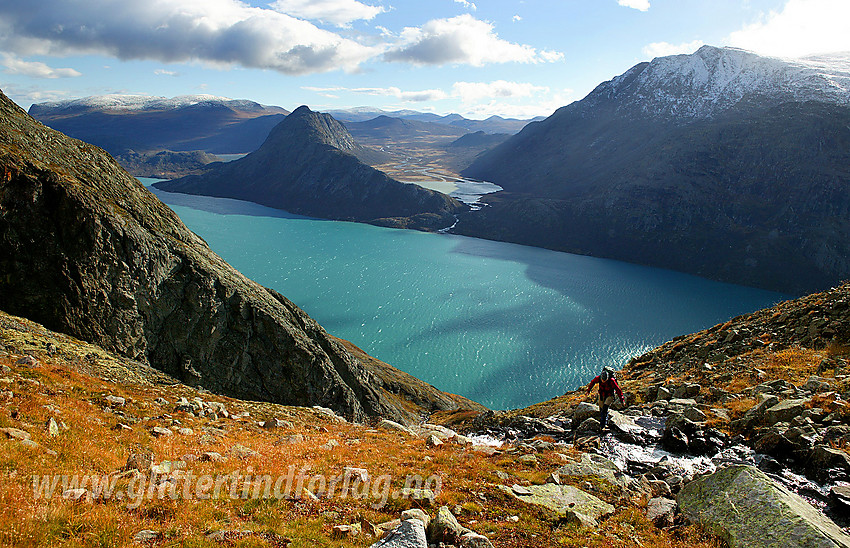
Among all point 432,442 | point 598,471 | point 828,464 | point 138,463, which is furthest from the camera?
point 432,442

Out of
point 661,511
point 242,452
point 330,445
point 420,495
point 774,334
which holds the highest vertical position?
point 774,334

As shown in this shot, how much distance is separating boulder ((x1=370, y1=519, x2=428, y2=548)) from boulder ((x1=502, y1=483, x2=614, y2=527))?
412 cm

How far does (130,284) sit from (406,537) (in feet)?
88.7

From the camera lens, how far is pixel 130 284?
88.9ft

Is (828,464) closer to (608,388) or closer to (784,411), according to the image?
(784,411)

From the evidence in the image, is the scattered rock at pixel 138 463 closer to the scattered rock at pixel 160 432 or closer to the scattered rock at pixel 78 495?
the scattered rock at pixel 78 495

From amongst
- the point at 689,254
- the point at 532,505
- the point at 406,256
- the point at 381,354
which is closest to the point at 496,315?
the point at 381,354

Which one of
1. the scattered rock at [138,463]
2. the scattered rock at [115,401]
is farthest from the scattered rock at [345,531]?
the scattered rock at [115,401]

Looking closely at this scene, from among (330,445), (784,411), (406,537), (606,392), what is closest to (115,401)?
(330,445)

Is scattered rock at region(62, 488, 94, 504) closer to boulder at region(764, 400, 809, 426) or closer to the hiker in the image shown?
the hiker

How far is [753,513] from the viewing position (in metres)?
9.41

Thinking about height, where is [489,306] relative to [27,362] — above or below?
below

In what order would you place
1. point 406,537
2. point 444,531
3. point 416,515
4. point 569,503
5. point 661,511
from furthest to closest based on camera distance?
1. point 569,503
2. point 661,511
3. point 416,515
4. point 444,531
5. point 406,537

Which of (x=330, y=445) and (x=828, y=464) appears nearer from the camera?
(x=828, y=464)
